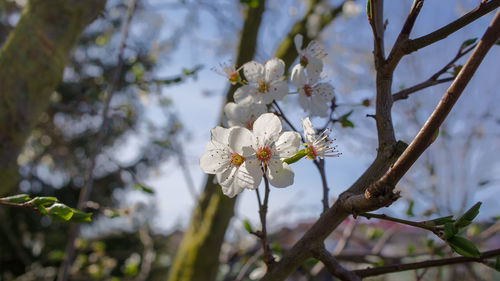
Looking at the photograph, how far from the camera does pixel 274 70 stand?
3.01ft

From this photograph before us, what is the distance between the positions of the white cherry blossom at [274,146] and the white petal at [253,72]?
0.22m

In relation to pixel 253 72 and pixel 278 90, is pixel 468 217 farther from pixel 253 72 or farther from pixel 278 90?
pixel 253 72

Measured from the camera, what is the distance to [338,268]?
685 millimetres

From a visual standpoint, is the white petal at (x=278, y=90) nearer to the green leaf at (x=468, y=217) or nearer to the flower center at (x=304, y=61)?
the flower center at (x=304, y=61)

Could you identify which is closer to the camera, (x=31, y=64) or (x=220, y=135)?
(x=220, y=135)

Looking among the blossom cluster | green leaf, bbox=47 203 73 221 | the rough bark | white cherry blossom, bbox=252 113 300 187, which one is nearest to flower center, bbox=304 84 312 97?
the blossom cluster

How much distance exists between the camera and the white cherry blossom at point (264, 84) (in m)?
0.86

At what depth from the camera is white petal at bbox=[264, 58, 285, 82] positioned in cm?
90

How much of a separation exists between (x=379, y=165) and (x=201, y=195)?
1.72 m

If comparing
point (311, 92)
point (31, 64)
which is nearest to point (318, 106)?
point (311, 92)

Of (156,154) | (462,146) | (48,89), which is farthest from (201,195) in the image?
(156,154)

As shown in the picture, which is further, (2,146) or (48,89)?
(48,89)

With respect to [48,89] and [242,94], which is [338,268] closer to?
[242,94]

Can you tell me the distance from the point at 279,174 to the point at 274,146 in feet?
0.18
